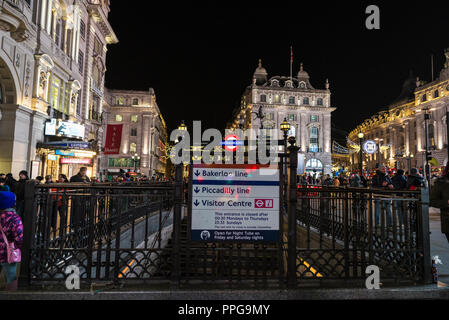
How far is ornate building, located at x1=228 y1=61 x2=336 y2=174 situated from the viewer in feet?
232

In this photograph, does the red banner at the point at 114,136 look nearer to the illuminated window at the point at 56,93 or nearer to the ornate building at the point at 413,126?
the illuminated window at the point at 56,93

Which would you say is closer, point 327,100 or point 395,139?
point 327,100

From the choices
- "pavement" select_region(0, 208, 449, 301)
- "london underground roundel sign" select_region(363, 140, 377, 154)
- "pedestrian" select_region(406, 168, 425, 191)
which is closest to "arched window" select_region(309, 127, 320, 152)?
"london underground roundel sign" select_region(363, 140, 377, 154)

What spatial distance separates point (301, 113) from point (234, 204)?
71.7 meters

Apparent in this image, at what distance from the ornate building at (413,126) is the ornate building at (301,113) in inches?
338

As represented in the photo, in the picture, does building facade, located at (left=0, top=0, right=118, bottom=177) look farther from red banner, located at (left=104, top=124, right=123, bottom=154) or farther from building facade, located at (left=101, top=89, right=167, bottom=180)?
building facade, located at (left=101, top=89, right=167, bottom=180)

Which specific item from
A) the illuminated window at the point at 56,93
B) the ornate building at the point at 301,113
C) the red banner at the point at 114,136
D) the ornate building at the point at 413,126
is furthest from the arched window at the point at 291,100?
the illuminated window at the point at 56,93

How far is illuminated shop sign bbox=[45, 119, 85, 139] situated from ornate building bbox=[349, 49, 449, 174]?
3968 cm

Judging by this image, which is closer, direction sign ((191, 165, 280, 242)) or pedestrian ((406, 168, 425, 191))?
direction sign ((191, 165, 280, 242))

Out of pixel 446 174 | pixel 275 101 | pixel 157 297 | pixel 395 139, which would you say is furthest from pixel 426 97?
pixel 157 297

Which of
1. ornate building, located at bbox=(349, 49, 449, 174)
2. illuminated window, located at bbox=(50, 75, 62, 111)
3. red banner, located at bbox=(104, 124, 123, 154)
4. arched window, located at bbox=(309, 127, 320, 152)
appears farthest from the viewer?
arched window, located at bbox=(309, 127, 320, 152)

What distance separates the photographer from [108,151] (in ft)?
88.4
